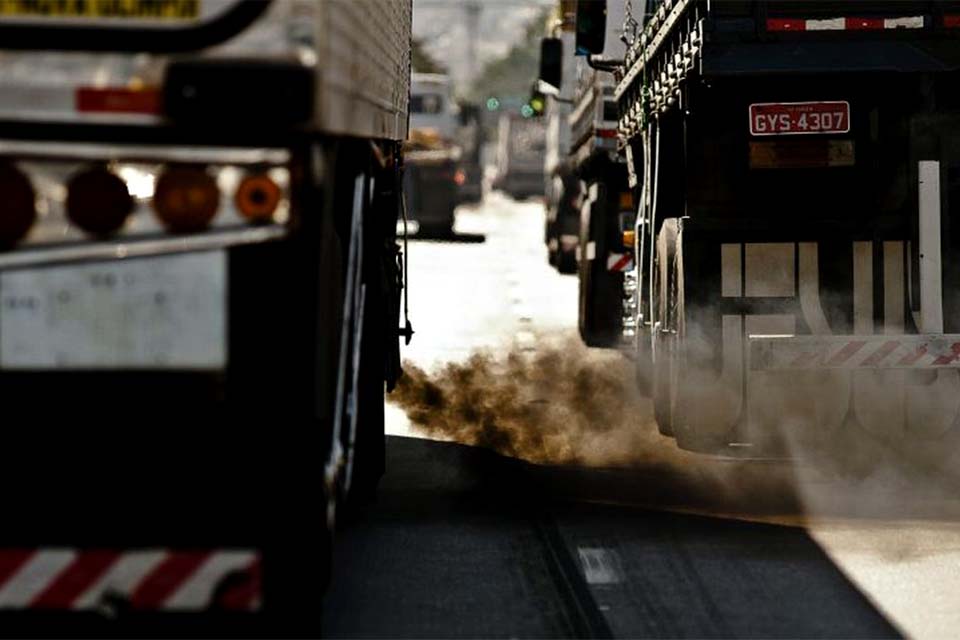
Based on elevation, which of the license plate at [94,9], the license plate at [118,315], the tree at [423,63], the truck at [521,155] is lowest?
the license plate at [118,315]

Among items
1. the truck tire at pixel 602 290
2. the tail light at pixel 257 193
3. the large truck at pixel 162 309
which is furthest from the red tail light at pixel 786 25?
the truck tire at pixel 602 290

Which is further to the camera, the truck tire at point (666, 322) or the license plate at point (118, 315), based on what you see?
the truck tire at point (666, 322)

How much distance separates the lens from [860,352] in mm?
11281

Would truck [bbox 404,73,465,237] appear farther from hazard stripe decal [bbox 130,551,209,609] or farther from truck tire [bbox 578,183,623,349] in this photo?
hazard stripe decal [bbox 130,551,209,609]

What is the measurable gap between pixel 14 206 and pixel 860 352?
5995 mm

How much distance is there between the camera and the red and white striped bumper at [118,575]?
6.30 metres

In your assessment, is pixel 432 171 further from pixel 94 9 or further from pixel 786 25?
pixel 94 9

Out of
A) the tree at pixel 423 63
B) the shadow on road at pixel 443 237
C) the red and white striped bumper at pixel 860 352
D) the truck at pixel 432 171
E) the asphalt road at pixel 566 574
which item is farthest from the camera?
the tree at pixel 423 63

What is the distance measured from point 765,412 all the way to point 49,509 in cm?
624

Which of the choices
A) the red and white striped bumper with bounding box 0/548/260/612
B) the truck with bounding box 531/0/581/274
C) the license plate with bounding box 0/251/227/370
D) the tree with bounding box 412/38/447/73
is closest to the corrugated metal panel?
the license plate with bounding box 0/251/227/370

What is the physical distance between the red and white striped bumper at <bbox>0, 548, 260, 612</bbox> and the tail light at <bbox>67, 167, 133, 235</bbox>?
89 cm

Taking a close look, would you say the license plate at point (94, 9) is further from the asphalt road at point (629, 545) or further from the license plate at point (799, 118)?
the license plate at point (799, 118)

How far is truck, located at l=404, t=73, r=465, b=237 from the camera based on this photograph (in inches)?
1816

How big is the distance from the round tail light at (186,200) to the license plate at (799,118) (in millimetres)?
5899
